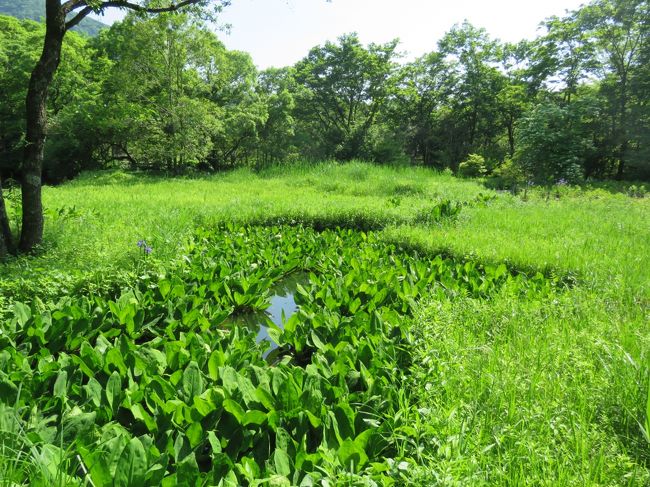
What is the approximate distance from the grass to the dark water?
1.52m

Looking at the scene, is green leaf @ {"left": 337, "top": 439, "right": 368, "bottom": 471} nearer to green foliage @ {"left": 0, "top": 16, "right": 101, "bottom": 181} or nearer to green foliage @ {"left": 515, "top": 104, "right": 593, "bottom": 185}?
green foliage @ {"left": 515, "top": 104, "right": 593, "bottom": 185}

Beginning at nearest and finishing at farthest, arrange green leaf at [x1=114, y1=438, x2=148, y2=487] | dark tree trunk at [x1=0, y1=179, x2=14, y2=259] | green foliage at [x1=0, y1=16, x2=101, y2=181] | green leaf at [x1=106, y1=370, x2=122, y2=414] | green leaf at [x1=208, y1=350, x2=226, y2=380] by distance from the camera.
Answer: green leaf at [x1=114, y1=438, x2=148, y2=487]
green leaf at [x1=106, y1=370, x2=122, y2=414]
green leaf at [x1=208, y1=350, x2=226, y2=380]
dark tree trunk at [x1=0, y1=179, x2=14, y2=259]
green foliage at [x1=0, y1=16, x2=101, y2=181]

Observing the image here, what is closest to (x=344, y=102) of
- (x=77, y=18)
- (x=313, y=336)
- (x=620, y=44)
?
(x=620, y=44)

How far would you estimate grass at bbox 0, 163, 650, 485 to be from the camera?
169 centimetres

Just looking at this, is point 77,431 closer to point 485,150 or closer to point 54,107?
point 54,107

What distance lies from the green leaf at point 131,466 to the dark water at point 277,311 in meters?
2.15

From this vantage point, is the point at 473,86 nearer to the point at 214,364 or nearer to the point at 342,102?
the point at 342,102

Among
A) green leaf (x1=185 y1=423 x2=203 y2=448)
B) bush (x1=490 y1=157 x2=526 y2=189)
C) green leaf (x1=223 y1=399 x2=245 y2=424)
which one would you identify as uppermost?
bush (x1=490 y1=157 x2=526 y2=189)

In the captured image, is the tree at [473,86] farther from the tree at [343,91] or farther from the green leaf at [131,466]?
the green leaf at [131,466]

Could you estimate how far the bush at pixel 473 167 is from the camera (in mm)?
19438

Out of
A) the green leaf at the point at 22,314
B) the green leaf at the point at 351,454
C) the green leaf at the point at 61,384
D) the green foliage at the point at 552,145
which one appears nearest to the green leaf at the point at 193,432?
the green leaf at the point at 351,454

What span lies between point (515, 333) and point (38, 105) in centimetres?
601

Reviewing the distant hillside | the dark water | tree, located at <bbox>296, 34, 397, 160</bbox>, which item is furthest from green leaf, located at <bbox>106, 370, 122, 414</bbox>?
the distant hillside

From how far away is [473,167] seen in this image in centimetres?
1972
